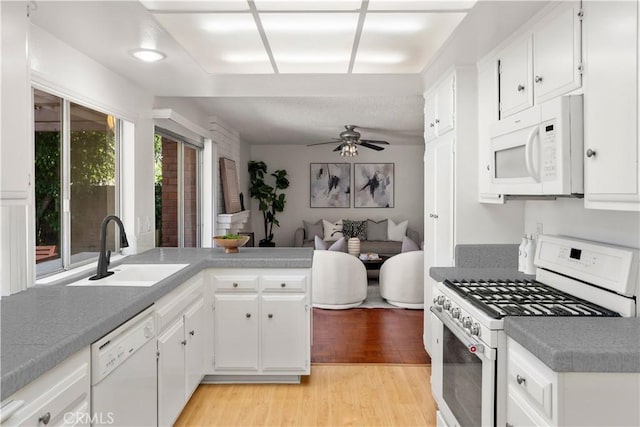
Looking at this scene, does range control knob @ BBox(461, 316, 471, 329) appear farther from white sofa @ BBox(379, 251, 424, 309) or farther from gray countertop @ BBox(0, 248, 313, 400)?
white sofa @ BBox(379, 251, 424, 309)

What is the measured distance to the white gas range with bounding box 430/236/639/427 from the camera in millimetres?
1730

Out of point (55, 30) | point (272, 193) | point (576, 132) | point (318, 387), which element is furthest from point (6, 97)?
point (272, 193)

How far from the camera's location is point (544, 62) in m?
2.07

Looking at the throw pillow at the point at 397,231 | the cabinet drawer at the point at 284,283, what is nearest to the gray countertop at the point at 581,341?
the cabinet drawer at the point at 284,283

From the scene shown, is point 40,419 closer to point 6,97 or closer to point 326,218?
point 6,97

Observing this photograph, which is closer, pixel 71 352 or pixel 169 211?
pixel 71 352

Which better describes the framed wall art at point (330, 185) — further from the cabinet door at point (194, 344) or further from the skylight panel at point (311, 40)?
the cabinet door at point (194, 344)

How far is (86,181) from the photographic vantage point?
2869 mm

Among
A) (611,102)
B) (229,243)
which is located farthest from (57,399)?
(611,102)

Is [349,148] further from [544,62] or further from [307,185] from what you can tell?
[544,62]

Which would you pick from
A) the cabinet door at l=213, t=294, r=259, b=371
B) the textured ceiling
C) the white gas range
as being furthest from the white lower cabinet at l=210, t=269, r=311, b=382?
the textured ceiling

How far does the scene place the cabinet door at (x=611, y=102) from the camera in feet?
4.93

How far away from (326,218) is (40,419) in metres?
7.60

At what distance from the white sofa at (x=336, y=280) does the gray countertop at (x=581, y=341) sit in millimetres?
3395
